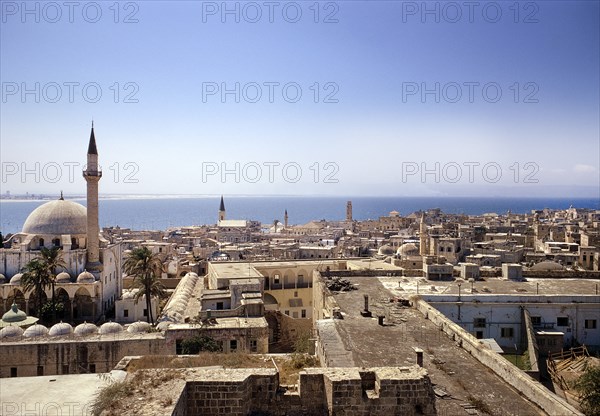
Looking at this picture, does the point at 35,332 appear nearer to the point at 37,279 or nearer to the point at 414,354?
the point at 37,279

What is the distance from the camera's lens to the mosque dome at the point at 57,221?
3428cm

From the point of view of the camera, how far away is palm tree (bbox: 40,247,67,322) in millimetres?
29783

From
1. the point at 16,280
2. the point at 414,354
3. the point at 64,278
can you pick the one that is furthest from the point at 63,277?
the point at 414,354

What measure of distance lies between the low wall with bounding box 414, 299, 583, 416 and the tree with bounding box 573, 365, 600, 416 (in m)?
4.25

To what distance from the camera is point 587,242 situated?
57.5 m

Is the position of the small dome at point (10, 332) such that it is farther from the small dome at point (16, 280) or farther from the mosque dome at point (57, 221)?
the mosque dome at point (57, 221)

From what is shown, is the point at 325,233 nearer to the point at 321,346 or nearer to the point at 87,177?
the point at 87,177

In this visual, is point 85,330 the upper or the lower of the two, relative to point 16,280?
lower

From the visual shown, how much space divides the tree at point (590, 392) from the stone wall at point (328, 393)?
9549 millimetres

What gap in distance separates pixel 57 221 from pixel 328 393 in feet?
102

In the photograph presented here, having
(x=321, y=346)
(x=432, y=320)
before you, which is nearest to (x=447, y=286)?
(x=432, y=320)

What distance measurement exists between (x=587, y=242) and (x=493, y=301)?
138 ft

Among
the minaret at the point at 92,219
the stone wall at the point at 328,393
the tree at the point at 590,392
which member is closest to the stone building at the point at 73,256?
the minaret at the point at 92,219

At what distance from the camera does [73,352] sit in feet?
68.3
